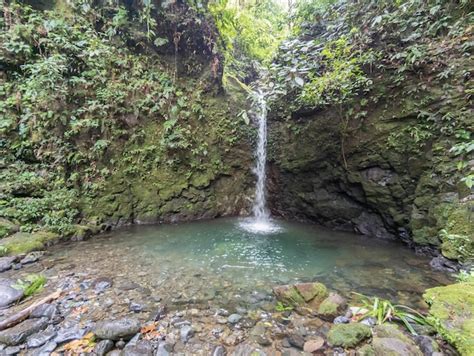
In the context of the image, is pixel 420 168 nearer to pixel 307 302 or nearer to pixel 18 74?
pixel 307 302

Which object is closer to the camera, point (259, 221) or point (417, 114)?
point (417, 114)

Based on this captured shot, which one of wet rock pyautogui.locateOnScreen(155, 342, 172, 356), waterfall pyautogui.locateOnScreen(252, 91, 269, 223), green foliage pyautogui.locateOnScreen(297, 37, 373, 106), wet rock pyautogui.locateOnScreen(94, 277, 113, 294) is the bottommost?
wet rock pyautogui.locateOnScreen(155, 342, 172, 356)

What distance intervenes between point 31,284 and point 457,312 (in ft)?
15.2

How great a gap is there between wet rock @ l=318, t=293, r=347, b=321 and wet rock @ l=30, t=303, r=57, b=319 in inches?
112

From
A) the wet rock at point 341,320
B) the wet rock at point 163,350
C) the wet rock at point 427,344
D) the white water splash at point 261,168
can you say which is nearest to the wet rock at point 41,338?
the wet rock at point 163,350

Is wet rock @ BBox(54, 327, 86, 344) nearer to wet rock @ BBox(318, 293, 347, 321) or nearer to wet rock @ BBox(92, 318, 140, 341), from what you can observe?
wet rock @ BBox(92, 318, 140, 341)

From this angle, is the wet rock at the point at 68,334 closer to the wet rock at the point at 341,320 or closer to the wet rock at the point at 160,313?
the wet rock at the point at 160,313

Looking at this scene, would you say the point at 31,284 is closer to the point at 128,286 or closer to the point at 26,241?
the point at 128,286

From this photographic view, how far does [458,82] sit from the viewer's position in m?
4.24

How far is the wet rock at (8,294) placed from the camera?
2581mm

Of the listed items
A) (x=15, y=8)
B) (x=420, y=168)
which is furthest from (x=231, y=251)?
(x=15, y=8)

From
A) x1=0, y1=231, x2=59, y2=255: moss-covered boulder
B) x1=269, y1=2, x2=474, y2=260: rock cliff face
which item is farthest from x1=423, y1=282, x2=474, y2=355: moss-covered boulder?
x1=0, y1=231, x2=59, y2=255: moss-covered boulder

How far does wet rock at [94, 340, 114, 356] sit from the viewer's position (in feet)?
6.55

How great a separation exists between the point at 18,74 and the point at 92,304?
5664mm
